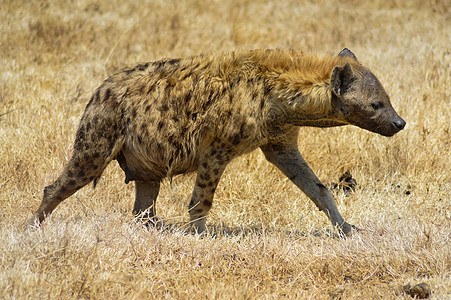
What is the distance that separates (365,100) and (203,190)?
4.25ft

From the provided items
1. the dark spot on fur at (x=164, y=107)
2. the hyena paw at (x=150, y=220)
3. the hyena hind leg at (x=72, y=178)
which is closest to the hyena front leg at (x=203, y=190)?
the hyena paw at (x=150, y=220)

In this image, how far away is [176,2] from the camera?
391 inches

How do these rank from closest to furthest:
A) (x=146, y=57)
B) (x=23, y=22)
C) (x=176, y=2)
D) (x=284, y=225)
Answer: (x=284, y=225) → (x=146, y=57) → (x=23, y=22) → (x=176, y=2)

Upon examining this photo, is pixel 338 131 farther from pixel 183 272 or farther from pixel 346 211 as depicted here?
pixel 183 272

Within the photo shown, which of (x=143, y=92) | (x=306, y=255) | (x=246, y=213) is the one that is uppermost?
(x=143, y=92)

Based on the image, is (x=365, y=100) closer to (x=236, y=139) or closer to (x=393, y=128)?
(x=393, y=128)

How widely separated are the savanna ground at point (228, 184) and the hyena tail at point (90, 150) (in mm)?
225

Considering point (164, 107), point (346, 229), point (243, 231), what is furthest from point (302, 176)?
point (164, 107)

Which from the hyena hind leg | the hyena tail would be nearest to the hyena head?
the hyena tail

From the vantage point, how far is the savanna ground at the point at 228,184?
11.2 feet

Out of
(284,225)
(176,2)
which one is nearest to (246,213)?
(284,225)

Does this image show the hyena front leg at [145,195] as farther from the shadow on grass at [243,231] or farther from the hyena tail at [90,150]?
the hyena tail at [90,150]

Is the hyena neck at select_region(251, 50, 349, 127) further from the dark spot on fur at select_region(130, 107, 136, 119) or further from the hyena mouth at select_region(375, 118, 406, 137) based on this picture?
the dark spot on fur at select_region(130, 107, 136, 119)

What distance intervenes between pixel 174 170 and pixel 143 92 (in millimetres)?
610
